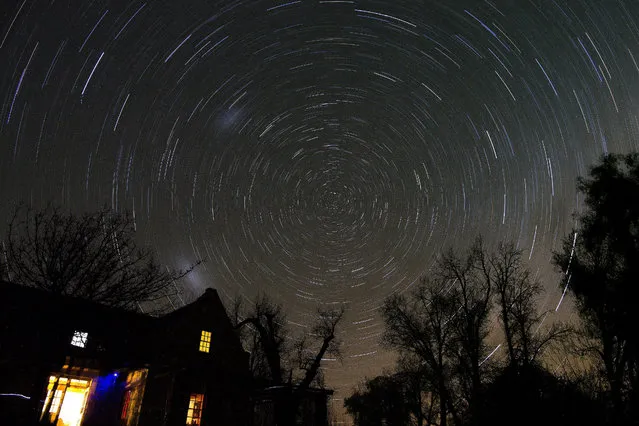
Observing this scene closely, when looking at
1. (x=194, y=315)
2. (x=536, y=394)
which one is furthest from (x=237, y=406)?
(x=536, y=394)

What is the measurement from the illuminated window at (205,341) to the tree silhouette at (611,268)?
67.4 ft

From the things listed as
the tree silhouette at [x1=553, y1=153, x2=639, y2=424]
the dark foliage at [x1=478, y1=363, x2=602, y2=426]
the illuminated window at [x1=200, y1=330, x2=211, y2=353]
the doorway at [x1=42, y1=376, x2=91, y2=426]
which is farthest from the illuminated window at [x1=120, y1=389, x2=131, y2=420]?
the tree silhouette at [x1=553, y1=153, x2=639, y2=424]

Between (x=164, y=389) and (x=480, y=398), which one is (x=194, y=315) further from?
(x=480, y=398)

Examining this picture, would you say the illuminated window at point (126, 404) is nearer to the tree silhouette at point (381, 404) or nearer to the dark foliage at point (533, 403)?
the dark foliage at point (533, 403)

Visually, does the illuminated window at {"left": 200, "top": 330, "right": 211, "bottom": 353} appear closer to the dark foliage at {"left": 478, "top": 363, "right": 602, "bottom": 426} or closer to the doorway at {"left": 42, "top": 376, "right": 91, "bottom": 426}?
the doorway at {"left": 42, "top": 376, "right": 91, "bottom": 426}

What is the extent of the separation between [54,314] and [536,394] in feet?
48.7

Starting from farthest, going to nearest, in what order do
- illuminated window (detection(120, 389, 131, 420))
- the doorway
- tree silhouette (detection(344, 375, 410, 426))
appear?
1. tree silhouette (detection(344, 375, 410, 426))
2. illuminated window (detection(120, 389, 131, 420))
3. the doorway

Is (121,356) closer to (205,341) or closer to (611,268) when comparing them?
(205,341)

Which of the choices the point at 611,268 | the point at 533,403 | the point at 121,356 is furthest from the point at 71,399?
the point at 611,268

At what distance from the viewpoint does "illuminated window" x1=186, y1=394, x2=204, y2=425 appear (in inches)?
758

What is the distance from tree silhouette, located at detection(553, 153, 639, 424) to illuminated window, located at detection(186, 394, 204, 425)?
18881 mm

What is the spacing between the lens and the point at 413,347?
2339 centimetres

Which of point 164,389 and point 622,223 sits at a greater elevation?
point 622,223

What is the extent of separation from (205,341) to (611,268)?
22.5m
